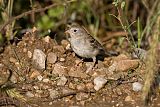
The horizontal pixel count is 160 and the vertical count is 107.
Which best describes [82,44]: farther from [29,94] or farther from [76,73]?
[29,94]

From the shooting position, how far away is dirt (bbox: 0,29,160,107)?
632 centimetres

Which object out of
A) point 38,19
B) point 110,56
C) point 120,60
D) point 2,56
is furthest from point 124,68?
point 38,19

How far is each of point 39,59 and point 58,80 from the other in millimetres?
450

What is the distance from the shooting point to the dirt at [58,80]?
20.7 ft

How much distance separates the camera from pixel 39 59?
22.6 feet

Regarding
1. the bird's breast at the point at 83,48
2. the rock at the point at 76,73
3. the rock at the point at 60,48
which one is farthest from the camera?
the rock at the point at 60,48

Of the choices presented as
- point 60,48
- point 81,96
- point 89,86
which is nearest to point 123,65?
point 89,86

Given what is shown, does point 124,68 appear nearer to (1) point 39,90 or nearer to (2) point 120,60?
(2) point 120,60

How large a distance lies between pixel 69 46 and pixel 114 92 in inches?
49.9

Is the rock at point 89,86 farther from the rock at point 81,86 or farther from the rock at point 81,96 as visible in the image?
the rock at point 81,96

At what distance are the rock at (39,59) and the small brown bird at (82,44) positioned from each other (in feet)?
1.55

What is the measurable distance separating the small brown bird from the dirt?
5.4 inches

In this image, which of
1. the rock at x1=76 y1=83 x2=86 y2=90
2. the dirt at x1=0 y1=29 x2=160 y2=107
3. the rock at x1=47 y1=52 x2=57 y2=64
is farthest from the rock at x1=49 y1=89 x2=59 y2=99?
the rock at x1=47 y1=52 x2=57 y2=64

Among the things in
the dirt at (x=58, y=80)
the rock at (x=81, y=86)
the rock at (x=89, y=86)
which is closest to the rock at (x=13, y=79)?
the dirt at (x=58, y=80)
